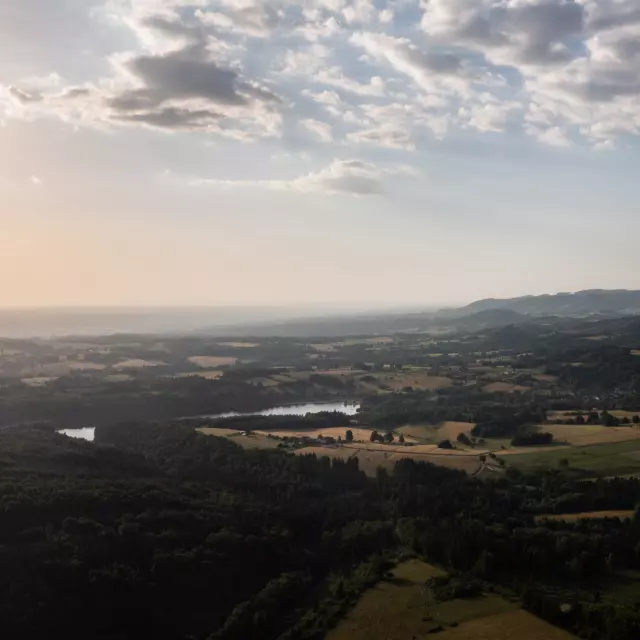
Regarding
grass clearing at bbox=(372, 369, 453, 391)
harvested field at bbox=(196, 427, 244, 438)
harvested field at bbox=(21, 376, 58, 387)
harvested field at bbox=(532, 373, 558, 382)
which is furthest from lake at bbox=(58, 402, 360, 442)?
harvested field at bbox=(21, 376, 58, 387)

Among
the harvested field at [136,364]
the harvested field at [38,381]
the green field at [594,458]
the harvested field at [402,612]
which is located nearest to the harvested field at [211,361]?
the harvested field at [136,364]

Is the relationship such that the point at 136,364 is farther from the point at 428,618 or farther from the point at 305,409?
the point at 428,618

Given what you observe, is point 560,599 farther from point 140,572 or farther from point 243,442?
point 243,442

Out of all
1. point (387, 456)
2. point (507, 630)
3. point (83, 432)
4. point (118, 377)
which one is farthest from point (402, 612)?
point (118, 377)

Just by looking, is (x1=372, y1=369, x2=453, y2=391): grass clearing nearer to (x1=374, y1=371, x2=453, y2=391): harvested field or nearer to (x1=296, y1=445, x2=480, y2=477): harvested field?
(x1=374, y1=371, x2=453, y2=391): harvested field

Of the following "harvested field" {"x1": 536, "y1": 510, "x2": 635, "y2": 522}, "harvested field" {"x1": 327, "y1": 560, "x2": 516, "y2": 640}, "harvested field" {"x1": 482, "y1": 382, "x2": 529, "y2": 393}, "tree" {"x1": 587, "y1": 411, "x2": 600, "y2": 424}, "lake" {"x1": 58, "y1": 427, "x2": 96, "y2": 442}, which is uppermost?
"harvested field" {"x1": 482, "y1": 382, "x2": 529, "y2": 393}

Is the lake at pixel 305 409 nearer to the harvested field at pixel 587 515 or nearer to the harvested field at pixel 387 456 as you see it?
the harvested field at pixel 387 456
